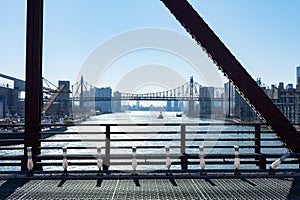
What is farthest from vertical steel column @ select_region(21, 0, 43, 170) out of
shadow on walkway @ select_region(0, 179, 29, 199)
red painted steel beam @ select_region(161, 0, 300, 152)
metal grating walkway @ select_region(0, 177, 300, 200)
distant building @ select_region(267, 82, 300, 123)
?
distant building @ select_region(267, 82, 300, 123)

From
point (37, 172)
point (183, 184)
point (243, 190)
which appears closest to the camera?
point (243, 190)

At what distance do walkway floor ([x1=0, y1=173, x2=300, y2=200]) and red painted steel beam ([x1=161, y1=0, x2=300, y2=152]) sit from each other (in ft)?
3.35

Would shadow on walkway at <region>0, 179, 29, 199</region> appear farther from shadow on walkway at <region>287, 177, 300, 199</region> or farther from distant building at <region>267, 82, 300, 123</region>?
distant building at <region>267, 82, 300, 123</region>

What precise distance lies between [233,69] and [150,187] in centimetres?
308

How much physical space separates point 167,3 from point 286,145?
3956mm

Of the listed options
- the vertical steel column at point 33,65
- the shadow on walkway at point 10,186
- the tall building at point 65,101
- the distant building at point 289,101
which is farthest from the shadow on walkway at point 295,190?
the distant building at point 289,101

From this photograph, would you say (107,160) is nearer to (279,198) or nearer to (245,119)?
(279,198)

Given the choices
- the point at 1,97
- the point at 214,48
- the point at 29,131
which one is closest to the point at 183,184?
the point at 214,48

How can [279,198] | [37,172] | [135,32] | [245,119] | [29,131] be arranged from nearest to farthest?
[279,198]
[37,172]
[29,131]
[135,32]
[245,119]

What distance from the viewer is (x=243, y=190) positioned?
5.77 meters

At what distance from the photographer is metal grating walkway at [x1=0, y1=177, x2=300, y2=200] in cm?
539

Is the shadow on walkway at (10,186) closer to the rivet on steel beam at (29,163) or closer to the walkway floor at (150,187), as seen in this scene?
the walkway floor at (150,187)

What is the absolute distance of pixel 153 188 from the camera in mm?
5895

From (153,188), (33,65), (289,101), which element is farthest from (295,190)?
(289,101)
